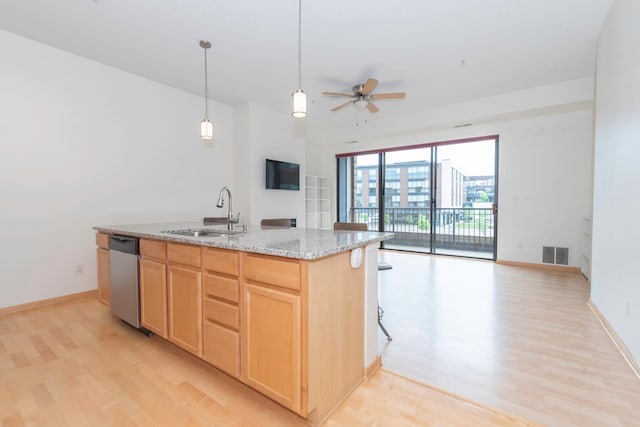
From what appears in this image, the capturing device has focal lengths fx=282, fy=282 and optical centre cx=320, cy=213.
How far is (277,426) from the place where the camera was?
1436mm

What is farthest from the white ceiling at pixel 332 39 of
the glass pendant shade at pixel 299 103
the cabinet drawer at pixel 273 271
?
the cabinet drawer at pixel 273 271

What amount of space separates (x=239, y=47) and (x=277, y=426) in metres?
3.54

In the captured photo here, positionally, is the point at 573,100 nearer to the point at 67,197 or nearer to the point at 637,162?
the point at 637,162

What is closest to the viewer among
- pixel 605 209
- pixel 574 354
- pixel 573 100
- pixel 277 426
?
pixel 277 426

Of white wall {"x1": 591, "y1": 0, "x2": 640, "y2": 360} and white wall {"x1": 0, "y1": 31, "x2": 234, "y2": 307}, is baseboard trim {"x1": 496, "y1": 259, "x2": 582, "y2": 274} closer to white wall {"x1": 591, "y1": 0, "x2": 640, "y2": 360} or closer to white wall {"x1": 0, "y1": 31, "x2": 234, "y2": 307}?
white wall {"x1": 591, "y1": 0, "x2": 640, "y2": 360}

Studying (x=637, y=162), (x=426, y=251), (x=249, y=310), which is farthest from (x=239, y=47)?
(x=426, y=251)

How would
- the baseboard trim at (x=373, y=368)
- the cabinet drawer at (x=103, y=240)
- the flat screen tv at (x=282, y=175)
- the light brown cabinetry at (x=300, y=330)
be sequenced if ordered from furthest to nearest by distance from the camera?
the flat screen tv at (x=282, y=175) → the cabinet drawer at (x=103, y=240) → the baseboard trim at (x=373, y=368) → the light brown cabinetry at (x=300, y=330)

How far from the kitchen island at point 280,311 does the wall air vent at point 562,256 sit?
4.35m

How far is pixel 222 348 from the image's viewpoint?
1.71 m

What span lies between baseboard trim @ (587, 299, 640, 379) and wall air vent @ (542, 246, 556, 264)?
1.97 metres

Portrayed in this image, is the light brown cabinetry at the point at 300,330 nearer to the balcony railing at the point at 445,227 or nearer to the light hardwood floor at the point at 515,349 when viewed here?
the light hardwood floor at the point at 515,349

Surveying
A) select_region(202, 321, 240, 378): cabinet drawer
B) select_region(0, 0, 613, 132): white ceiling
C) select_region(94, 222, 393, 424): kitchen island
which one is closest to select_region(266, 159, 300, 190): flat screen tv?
select_region(0, 0, 613, 132): white ceiling

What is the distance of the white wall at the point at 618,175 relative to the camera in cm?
200

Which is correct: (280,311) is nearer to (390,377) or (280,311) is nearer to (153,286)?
(390,377)
